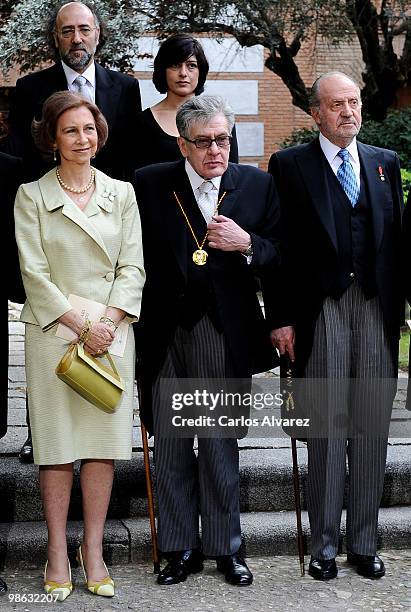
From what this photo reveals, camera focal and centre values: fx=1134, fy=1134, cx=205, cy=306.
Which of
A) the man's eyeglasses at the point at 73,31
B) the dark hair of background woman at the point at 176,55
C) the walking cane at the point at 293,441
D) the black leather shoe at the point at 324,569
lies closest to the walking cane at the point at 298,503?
the walking cane at the point at 293,441

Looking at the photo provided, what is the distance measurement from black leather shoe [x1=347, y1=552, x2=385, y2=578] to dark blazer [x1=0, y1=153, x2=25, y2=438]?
64.2 inches

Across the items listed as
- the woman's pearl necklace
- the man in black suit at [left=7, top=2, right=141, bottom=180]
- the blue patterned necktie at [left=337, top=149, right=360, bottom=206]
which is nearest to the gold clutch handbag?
the woman's pearl necklace

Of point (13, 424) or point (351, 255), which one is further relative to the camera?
point (13, 424)

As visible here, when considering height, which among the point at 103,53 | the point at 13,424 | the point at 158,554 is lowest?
the point at 158,554

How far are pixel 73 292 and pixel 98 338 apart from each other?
0.22 meters

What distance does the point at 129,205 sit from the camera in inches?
183

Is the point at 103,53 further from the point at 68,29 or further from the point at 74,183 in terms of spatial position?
the point at 74,183

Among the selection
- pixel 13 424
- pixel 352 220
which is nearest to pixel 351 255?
pixel 352 220

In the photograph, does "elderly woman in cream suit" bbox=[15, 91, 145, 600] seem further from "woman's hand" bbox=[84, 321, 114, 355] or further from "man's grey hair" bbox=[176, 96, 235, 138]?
"man's grey hair" bbox=[176, 96, 235, 138]

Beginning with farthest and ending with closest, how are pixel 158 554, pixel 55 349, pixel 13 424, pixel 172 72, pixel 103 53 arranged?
pixel 103 53, pixel 13 424, pixel 172 72, pixel 158 554, pixel 55 349

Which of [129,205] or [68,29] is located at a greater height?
[68,29]

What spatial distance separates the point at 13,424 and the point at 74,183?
199 centimetres

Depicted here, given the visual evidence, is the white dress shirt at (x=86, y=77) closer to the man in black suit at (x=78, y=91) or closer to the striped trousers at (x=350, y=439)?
the man in black suit at (x=78, y=91)

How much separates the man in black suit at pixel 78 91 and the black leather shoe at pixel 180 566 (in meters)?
0.93
